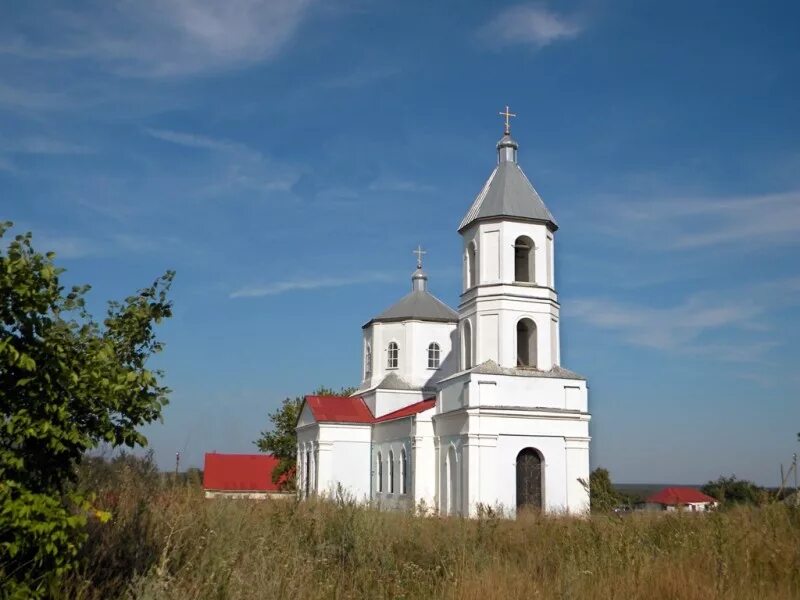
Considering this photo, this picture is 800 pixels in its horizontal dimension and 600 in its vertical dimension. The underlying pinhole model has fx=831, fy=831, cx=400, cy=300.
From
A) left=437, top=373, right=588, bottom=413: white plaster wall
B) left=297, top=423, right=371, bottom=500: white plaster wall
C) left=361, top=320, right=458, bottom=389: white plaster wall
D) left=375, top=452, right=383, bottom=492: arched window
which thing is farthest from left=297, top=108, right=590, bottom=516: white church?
left=361, top=320, right=458, bottom=389: white plaster wall

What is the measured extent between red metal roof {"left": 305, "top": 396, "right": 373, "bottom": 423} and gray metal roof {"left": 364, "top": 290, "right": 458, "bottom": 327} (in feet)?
15.5

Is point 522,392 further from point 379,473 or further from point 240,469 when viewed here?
point 240,469

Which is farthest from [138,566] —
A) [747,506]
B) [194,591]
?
[747,506]

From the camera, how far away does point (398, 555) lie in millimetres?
11828

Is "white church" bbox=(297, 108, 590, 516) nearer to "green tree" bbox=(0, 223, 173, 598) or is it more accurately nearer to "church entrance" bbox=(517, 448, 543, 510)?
"church entrance" bbox=(517, 448, 543, 510)

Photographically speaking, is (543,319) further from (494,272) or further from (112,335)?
(112,335)

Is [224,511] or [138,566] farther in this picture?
[224,511]

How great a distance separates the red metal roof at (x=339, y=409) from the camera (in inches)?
1615

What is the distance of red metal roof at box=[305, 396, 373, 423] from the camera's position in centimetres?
4103

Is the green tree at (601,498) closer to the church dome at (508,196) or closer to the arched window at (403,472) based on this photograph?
the church dome at (508,196)

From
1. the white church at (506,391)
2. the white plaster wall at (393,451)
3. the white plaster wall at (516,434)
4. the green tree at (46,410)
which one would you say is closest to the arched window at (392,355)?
the white plaster wall at (393,451)

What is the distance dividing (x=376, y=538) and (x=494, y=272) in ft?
65.8

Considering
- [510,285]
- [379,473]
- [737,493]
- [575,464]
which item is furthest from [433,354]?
[737,493]

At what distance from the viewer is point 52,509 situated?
5938mm
